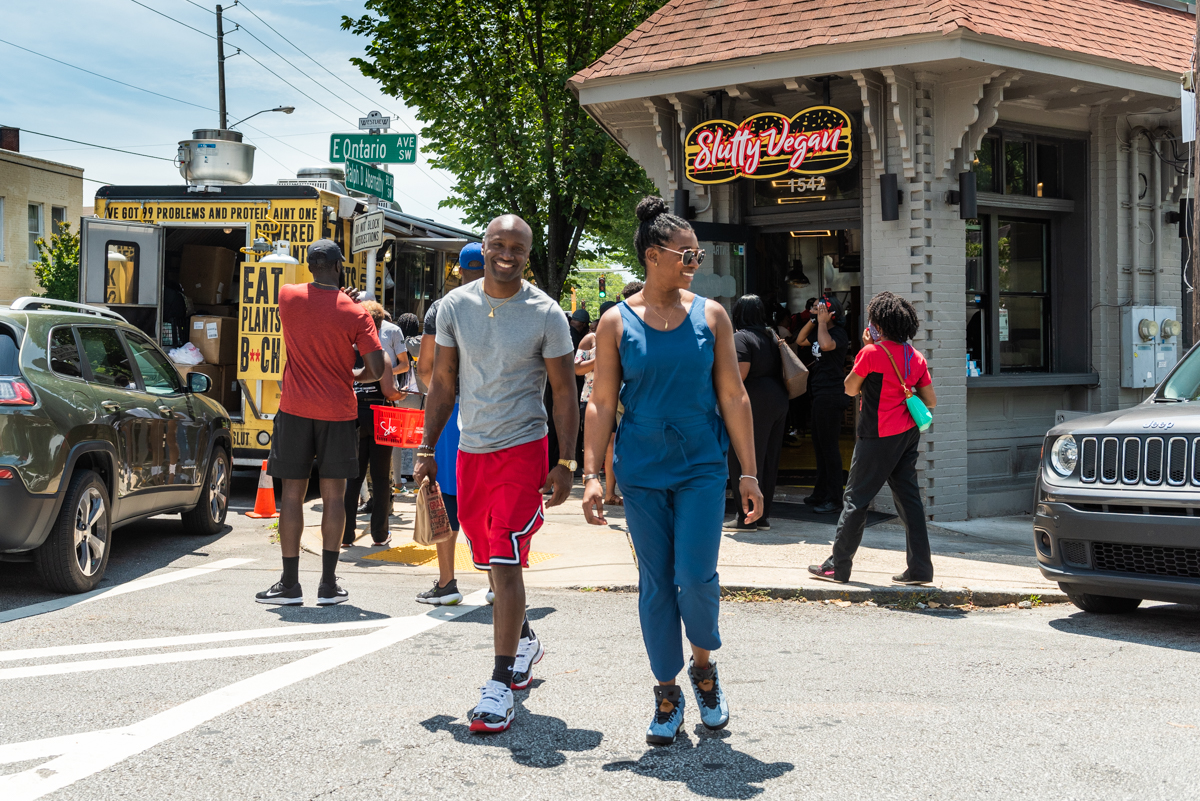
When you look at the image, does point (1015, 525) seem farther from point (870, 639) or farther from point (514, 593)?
point (514, 593)

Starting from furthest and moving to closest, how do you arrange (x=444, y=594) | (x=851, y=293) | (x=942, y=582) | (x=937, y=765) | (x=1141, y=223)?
(x=851, y=293) → (x=1141, y=223) → (x=942, y=582) → (x=444, y=594) → (x=937, y=765)

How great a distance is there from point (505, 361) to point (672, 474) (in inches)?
34.4

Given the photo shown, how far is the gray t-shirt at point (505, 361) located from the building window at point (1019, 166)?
24.9 feet

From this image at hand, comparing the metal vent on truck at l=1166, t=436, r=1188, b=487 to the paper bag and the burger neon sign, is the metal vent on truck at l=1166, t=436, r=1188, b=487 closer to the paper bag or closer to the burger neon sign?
the paper bag

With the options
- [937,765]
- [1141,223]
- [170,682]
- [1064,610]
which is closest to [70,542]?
[170,682]

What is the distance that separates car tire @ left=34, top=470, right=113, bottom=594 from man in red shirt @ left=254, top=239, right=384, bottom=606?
118 cm

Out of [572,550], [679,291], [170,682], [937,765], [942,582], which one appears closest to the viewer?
[937,765]

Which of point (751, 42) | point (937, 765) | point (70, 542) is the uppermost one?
point (751, 42)

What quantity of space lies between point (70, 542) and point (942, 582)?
551cm

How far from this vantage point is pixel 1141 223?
11.6m

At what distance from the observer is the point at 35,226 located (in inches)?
1394

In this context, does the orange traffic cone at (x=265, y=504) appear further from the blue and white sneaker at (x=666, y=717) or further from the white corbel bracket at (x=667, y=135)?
the blue and white sneaker at (x=666, y=717)

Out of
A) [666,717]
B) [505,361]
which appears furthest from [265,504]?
[666,717]

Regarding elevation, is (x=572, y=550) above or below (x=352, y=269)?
below
